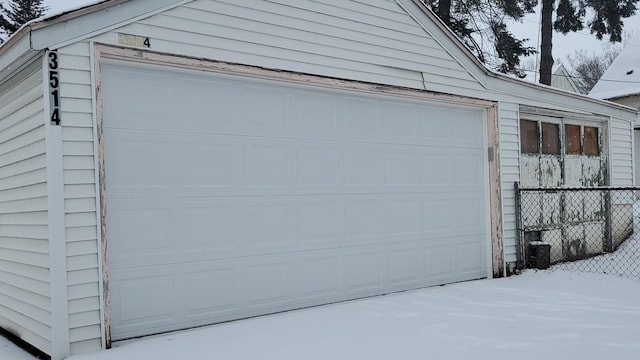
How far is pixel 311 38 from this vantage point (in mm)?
5703

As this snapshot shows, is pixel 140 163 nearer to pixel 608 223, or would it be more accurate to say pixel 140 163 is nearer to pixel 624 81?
pixel 608 223

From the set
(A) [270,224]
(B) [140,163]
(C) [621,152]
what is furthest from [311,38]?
(C) [621,152]

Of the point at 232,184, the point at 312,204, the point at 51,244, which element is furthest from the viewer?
the point at 312,204

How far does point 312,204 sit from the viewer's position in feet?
18.9

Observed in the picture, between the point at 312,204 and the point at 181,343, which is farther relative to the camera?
the point at 312,204

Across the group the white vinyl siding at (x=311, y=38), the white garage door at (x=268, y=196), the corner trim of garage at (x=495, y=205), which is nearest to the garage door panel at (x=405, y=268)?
the white garage door at (x=268, y=196)

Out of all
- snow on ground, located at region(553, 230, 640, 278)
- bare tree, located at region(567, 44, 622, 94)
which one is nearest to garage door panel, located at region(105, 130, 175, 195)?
snow on ground, located at region(553, 230, 640, 278)

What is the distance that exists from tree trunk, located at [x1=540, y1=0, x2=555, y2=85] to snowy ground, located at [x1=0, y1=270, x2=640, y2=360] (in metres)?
12.7

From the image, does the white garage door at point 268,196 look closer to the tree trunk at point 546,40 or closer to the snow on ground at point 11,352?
the snow on ground at point 11,352

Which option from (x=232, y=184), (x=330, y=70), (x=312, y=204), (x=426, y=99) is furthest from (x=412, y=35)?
(x=232, y=184)

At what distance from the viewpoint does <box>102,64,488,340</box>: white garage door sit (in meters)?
4.67

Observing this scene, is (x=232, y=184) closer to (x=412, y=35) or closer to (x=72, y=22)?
(x=72, y=22)

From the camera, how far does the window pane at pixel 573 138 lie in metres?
8.70

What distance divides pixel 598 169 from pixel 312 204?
5946 millimetres
